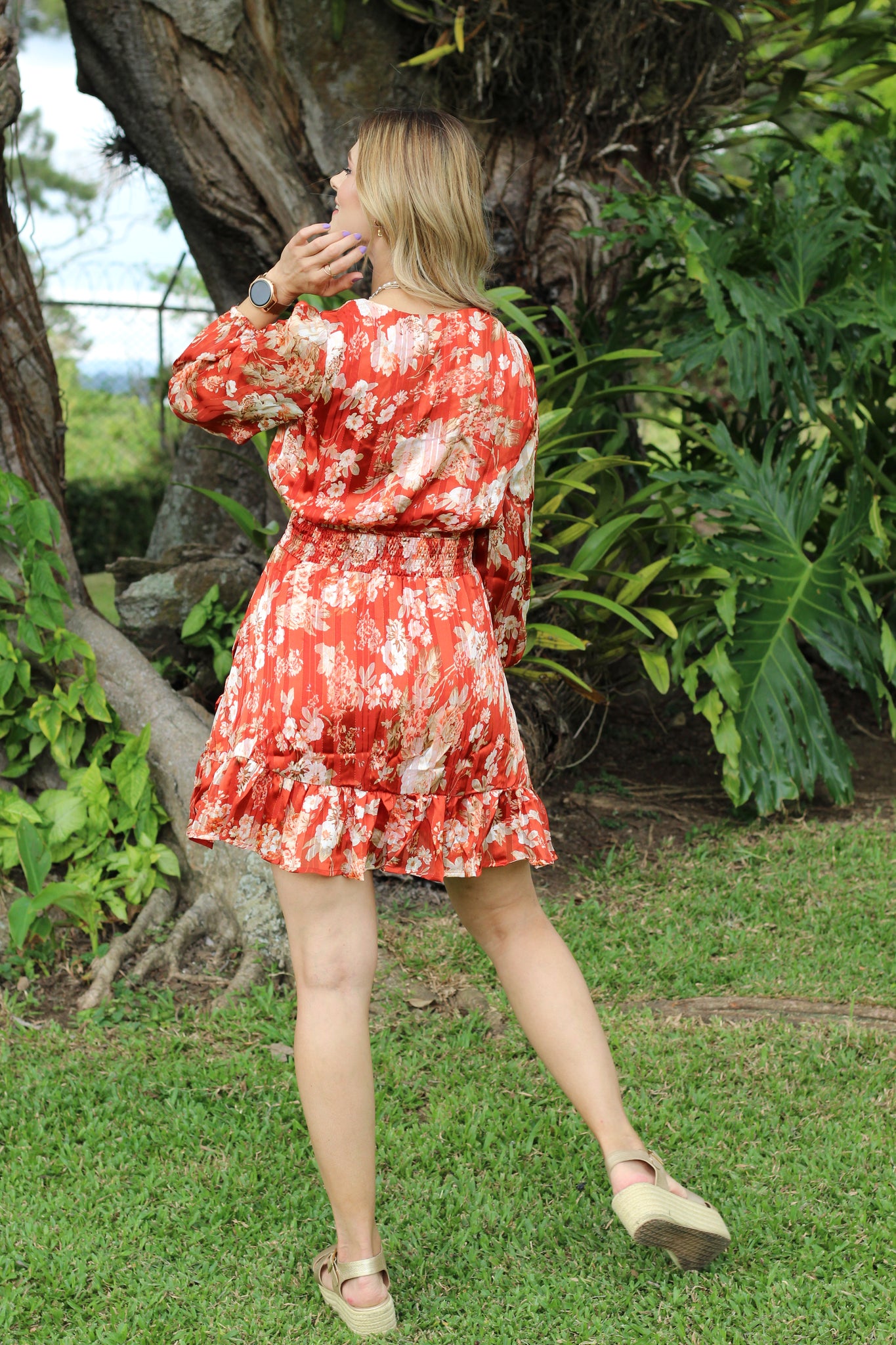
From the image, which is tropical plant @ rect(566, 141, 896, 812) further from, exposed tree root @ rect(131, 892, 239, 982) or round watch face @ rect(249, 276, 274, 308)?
round watch face @ rect(249, 276, 274, 308)

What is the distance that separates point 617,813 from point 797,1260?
2359 mm

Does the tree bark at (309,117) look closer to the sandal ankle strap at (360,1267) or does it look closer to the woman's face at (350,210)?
the woman's face at (350,210)

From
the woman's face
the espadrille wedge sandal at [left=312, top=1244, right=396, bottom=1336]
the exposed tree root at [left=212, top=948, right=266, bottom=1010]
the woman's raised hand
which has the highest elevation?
the woman's face

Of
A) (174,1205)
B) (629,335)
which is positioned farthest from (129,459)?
(174,1205)

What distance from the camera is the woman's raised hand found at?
169cm

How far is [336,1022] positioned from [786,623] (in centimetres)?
280

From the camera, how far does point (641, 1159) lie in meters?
1.90

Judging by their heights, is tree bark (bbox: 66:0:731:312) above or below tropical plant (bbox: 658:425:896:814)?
above

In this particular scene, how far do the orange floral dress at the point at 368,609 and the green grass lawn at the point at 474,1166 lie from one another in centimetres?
74

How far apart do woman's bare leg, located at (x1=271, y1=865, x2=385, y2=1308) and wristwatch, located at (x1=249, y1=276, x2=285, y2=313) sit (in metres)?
0.81

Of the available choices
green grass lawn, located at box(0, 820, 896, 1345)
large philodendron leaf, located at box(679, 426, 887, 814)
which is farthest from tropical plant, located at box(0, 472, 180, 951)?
large philodendron leaf, located at box(679, 426, 887, 814)

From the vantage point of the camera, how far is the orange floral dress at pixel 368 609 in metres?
1.73

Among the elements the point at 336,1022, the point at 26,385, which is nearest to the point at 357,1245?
the point at 336,1022

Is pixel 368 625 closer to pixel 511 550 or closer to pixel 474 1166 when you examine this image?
pixel 511 550
